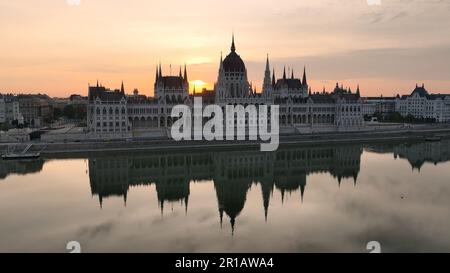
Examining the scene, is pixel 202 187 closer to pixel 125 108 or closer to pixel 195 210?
pixel 195 210

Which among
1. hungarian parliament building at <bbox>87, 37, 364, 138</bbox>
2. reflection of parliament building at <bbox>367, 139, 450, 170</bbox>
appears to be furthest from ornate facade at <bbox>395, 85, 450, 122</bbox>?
reflection of parliament building at <bbox>367, 139, 450, 170</bbox>

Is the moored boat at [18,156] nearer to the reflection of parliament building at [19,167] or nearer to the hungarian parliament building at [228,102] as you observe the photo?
the reflection of parliament building at [19,167]

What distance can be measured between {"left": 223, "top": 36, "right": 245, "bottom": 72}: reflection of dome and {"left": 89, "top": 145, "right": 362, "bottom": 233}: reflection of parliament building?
84.3 ft

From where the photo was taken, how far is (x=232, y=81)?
2982 inches

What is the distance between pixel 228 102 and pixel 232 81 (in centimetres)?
541

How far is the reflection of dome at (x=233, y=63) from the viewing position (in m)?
76.5

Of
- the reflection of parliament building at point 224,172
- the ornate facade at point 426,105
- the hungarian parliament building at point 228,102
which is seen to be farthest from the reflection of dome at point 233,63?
the ornate facade at point 426,105

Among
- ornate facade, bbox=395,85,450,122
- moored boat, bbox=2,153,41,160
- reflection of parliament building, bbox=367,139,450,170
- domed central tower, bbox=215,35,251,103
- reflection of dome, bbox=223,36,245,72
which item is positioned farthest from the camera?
ornate facade, bbox=395,85,450,122

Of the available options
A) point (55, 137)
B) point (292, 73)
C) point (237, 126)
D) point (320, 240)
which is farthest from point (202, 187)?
point (292, 73)

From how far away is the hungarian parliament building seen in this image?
2530 inches

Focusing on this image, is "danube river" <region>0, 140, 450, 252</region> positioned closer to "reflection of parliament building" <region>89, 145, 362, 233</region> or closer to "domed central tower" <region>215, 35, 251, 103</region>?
"reflection of parliament building" <region>89, 145, 362, 233</region>

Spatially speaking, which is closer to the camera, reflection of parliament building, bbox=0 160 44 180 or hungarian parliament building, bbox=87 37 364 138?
reflection of parliament building, bbox=0 160 44 180

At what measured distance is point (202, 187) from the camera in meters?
35.5
